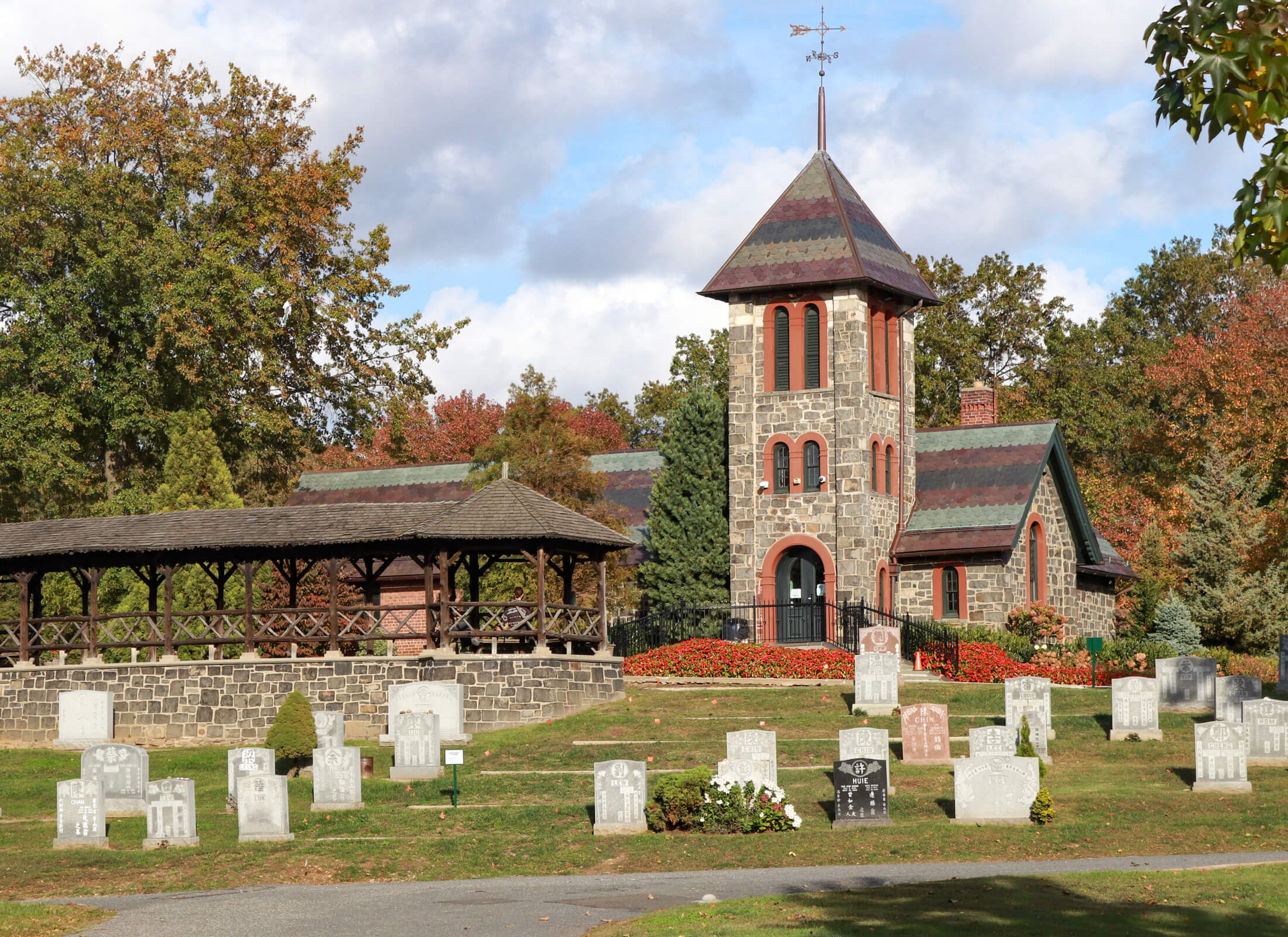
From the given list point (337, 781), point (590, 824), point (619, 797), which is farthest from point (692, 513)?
point (619, 797)

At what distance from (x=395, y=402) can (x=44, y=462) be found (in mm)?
10308

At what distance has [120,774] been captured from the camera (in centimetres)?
2181

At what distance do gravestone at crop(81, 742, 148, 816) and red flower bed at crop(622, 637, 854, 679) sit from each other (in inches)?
533

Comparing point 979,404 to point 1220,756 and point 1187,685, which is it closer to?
point 1187,685

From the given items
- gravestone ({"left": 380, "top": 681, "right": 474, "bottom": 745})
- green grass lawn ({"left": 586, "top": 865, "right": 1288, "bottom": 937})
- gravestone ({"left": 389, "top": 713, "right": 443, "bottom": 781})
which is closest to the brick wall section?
gravestone ({"left": 380, "top": 681, "right": 474, "bottom": 745})

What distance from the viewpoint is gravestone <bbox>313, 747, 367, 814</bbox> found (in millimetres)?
21281

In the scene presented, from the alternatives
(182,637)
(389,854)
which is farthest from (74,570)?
(389,854)

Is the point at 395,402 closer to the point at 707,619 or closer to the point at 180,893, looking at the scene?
the point at 707,619

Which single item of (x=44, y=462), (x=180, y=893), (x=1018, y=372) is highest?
(x=1018, y=372)

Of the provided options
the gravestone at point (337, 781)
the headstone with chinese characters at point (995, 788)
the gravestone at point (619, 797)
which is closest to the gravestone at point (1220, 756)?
the headstone with chinese characters at point (995, 788)

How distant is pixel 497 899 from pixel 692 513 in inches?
997

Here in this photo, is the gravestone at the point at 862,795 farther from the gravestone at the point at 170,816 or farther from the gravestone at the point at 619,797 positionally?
the gravestone at the point at 170,816

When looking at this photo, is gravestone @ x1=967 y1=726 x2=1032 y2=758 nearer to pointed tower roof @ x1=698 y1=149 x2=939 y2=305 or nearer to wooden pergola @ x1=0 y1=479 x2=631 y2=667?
wooden pergola @ x1=0 y1=479 x2=631 y2=667

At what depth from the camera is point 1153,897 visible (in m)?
13.9
